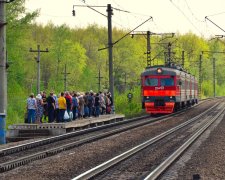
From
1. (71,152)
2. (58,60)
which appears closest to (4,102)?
(71,152)

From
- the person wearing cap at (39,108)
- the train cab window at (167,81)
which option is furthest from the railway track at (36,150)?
the train cab window at (167,81)

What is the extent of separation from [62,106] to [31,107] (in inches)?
65.2

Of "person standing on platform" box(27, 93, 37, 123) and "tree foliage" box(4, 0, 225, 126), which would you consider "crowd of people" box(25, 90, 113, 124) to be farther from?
"tree foliage" box(4, 0, 225, 126)

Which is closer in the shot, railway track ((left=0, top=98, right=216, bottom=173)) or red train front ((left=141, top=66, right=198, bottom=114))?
railway track ((left=0, top=98, right=216, bottom=173))

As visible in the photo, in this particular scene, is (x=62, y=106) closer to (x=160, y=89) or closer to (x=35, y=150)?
(x=35, y=150)

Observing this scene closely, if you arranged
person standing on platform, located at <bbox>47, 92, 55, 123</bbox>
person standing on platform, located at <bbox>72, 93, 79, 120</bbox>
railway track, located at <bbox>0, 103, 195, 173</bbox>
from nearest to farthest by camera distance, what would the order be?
railway track, located at <bbox>0, 103, 195, 173</bbox>
person standing on platform, located at <bbox>47, 92, 55, 123</bbox>
person standing on platform, located at <bbox>72, 93, 79, 120</bbox>

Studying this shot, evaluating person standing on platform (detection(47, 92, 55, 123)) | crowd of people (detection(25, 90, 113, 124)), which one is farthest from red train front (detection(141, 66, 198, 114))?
person standing on platform (detection(47, 92, 55, 123))

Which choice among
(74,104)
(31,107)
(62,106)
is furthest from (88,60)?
(31,107)

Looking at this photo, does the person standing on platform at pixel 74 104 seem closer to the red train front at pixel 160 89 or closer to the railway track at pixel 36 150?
the railway track at pixel 36 150

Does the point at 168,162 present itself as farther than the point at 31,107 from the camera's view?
No

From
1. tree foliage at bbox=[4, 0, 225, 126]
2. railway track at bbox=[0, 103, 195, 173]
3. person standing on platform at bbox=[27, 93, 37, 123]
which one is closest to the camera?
railway track at bbox=[0, 103, 195, 173]

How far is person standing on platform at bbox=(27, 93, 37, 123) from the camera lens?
21062 mm

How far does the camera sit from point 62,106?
2225 cm

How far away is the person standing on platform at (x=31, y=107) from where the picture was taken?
2106 centimetres
